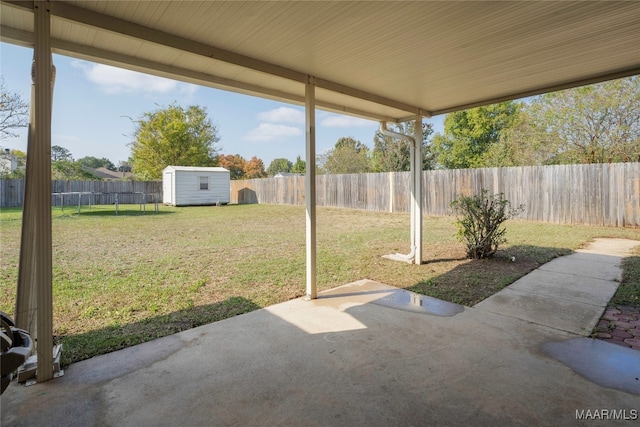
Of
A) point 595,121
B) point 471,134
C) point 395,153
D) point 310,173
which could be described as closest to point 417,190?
point 310,173

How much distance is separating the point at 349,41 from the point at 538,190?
9554 millimetres

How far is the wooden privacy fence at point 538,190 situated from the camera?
8359mm

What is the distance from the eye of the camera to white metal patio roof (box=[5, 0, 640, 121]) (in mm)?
2213

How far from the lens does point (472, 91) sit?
416 centimetres

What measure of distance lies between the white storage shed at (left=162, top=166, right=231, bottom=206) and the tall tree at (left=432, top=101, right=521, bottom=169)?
55.2 ft

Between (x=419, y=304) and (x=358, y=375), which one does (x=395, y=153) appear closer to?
(x=419, y=304)

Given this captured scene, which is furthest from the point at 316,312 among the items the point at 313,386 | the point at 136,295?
the point at 136,295

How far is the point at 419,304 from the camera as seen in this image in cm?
358

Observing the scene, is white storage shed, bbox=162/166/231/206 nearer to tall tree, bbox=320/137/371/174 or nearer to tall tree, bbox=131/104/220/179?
tall tree, bbox=131/104/220/179

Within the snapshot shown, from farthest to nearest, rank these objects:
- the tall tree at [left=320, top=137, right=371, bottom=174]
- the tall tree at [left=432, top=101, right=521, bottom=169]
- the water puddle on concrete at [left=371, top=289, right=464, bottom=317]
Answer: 1. the tall tree at [left=320, top=137, right=371, bottom=174]
2. the tall tree at [left=432, top=101, right=521, bottom=169]
3. the water puddle on concrete at [left=371, top=289, right=464, bottom=317]

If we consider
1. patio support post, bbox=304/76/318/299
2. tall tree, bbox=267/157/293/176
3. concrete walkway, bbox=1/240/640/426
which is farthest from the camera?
tall tree, bbox=267/157/293/176

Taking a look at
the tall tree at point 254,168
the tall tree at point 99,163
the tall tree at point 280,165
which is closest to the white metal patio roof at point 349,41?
the tall tree at point 254,168

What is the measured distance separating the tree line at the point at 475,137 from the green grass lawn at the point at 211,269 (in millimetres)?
3527

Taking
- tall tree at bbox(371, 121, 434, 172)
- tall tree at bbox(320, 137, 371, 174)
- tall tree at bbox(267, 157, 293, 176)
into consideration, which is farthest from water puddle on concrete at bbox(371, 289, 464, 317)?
tall tree at bbox(267, 157, 293, 176)
